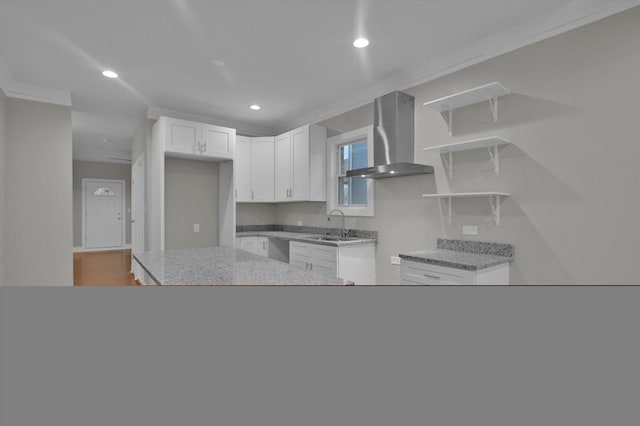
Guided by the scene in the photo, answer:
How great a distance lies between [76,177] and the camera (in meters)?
8.68

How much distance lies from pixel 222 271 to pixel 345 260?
2.00 m

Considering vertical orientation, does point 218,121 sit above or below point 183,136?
above

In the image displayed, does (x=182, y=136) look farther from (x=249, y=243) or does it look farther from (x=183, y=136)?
(x=249, y=243)

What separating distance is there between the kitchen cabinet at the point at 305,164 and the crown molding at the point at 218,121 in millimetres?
855

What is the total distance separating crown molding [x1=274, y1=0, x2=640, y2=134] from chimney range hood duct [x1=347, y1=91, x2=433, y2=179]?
255mm

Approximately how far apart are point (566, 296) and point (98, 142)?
788cm

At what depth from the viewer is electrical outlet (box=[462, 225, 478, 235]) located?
2770 millimetres

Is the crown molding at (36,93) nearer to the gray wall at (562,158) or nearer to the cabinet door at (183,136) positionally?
the cabinet door at (183,136)

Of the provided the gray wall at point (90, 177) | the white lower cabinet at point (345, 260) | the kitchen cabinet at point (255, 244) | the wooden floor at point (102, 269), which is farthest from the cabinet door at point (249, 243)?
the gray wall at point (90, 177)

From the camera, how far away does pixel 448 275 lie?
2361 mm

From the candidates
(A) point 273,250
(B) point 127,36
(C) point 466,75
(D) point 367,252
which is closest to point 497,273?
(D) point 367,252

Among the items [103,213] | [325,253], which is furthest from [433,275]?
[103,213]

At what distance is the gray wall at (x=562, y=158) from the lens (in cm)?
207

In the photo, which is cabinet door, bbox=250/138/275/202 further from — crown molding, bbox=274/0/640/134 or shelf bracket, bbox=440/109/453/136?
shelf bracket, bbox=440/109/453/136
